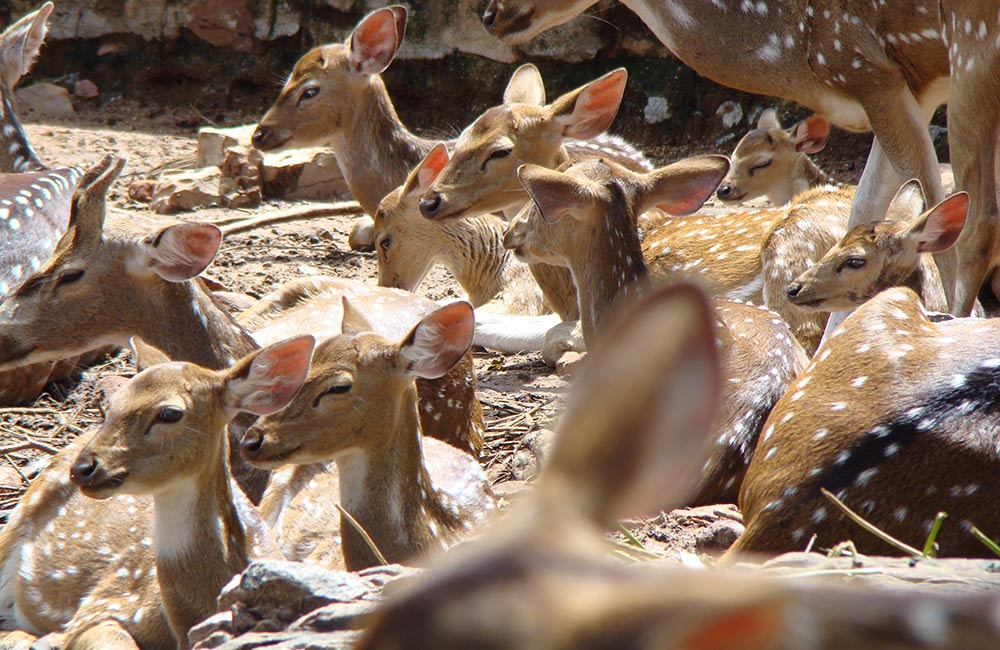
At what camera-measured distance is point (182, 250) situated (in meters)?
4.86

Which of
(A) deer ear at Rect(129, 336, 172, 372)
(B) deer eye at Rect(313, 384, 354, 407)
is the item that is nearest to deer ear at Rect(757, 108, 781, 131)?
(A) deer ear at Rect(129, 336, 172, 372)

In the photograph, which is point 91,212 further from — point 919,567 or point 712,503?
point 919,567

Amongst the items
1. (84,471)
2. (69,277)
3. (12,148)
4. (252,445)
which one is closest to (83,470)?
(84,471)

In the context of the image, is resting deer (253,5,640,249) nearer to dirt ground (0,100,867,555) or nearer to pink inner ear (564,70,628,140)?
dirt ground (0,100,867,555)

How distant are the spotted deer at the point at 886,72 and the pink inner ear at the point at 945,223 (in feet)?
1.83

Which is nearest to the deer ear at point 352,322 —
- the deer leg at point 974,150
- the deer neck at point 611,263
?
the deer neck at point 611,263

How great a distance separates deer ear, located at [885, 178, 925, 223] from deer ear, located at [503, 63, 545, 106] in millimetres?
2470

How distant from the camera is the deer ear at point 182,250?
4797 mm

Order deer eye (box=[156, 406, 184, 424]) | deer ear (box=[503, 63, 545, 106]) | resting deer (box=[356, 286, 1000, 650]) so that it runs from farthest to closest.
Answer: deer ear (box=[503, 63, 545, 106])
deer eye (box=[156, 406, 184, 424])
resting deer (box=[356, 286, 1000, 650])

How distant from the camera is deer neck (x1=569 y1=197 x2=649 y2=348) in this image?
5391 mm

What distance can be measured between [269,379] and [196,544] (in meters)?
0.52

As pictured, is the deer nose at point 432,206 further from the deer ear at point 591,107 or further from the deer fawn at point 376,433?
the deer fawn at point 376,433

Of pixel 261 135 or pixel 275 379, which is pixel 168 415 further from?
pixel 261 135

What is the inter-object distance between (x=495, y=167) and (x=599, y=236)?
1338mm
